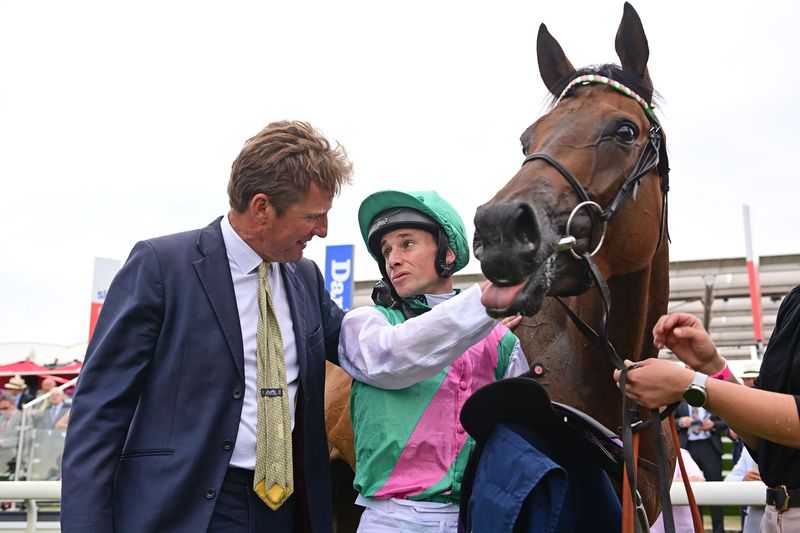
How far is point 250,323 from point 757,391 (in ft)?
5.04

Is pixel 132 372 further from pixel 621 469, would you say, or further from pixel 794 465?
pixel 794 465

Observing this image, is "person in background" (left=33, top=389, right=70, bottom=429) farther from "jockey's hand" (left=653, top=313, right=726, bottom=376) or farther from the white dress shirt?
"jockey's hand" (left=653, top=313, right=726, bottom=376)

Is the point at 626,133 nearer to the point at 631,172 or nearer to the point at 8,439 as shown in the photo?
the point at 631,172

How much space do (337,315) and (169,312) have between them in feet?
2.57

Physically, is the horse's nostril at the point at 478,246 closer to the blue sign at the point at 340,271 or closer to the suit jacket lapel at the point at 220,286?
the suit jacket lapel at the point at 220,286

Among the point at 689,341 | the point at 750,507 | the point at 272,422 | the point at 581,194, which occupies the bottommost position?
the point at 750,507

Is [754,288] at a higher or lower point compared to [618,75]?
lower

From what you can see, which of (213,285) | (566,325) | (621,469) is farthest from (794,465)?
(213,285)

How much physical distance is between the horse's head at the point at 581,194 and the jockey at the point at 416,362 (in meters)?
0.29

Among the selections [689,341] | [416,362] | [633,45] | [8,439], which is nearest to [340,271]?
[8,439]

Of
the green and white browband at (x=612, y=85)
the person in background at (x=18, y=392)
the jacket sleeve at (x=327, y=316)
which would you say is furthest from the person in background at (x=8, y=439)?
the green and white browband at (x=612, y=85)

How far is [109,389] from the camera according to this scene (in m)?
2.20

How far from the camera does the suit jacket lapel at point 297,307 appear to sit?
2.54 metres

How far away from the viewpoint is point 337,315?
293 cm
